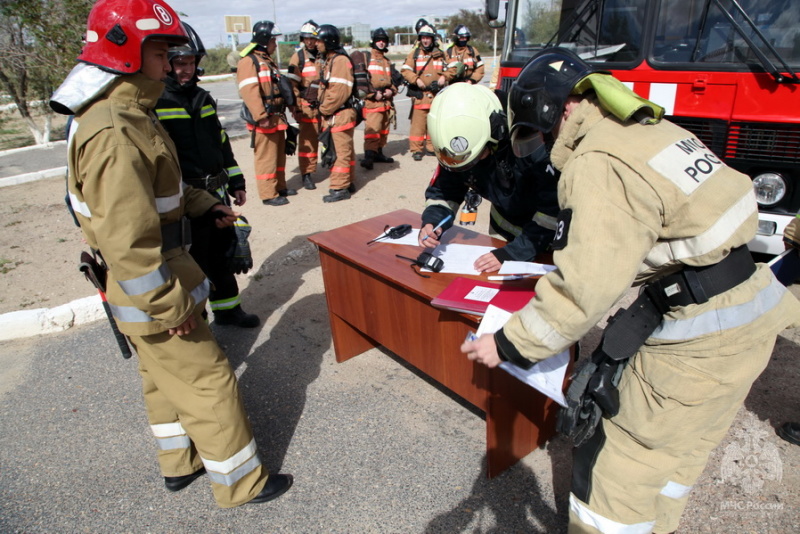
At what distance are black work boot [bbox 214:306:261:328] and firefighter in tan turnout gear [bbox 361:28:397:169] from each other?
16.1ft

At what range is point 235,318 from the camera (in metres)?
4.07

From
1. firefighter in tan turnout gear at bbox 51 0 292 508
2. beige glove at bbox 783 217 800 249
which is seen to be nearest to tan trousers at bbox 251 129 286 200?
firefighter in tan turnout gear at bbox 51 0 292 508

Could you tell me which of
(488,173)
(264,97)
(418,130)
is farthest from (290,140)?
(488,173)

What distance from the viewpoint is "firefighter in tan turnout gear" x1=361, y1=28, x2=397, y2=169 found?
8.23 metres

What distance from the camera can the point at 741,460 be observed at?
8.34 ft

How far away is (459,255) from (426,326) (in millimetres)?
452

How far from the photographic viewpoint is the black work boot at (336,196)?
279 inches

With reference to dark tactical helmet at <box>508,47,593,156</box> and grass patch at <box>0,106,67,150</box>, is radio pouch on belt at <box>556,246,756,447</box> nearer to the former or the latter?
dark tactical helmet at <box>508,47,593,156</box>

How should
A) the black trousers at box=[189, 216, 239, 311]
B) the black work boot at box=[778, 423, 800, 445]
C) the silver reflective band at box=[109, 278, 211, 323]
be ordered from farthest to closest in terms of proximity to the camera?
1. the black trousers at box=[189, 216, 239, 311]
2. the black work boot at box=[778, 423, 800, 445]
3. the silver reflective band at box=[109, 278, 211, 323]

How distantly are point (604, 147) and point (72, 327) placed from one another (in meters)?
4.29

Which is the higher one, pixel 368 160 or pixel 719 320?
pixel 719 320

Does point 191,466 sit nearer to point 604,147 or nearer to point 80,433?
point 80,433

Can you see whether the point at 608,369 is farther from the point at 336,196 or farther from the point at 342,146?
the point at 342,146

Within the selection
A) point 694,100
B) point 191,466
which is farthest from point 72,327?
point 694,100
